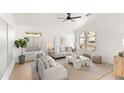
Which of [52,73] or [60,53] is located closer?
[52,73]

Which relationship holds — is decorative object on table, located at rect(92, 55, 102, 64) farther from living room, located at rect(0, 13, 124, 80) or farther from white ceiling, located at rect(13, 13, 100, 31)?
white ceiling, located at rect(13, 13, 100, 31)

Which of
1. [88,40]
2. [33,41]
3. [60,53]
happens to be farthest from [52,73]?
[88,40]

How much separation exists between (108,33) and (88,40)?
1.24 meters

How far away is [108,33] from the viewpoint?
4.80m

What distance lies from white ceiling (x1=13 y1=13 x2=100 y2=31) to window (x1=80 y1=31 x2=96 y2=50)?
0.63m

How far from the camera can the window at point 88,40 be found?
5469mm

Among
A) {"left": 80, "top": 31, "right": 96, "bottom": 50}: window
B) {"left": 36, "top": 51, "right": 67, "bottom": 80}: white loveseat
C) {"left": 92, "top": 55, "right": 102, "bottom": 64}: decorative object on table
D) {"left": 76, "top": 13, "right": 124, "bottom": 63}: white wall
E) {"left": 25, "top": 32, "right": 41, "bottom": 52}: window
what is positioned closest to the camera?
{"left": 36, "top": 51, "right": 67, "bottom": 80}: white loveseat

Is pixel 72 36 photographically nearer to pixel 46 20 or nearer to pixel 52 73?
pixel 46 20

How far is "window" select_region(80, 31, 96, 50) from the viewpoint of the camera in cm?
547

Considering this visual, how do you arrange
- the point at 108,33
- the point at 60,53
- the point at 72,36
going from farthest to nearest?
the point at 72,36 → the point at 60,53 → the point at 108,33

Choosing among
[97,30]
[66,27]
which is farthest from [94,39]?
[66,27]

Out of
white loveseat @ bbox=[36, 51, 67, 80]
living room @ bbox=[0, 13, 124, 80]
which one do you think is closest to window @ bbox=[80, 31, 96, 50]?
living room @ bbox=[0, 13, 124, 80]
